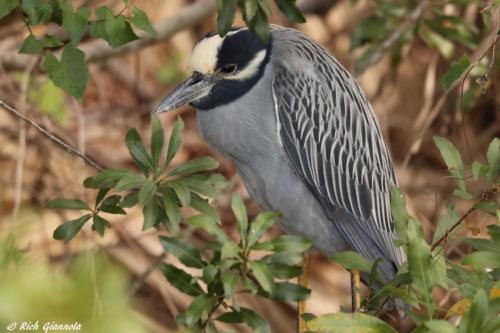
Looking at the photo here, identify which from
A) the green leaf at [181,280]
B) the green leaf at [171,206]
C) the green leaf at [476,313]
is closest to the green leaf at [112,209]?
the green leaf at [171,206]

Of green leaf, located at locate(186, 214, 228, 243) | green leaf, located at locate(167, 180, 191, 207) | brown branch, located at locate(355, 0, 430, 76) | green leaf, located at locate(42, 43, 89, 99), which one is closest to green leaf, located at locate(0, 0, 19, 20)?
green leaf, located at locate(42, 43, 89, 99)

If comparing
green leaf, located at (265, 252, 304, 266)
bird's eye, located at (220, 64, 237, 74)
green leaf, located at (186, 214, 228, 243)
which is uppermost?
bird's eye, located at (220, 64, 237, 74)

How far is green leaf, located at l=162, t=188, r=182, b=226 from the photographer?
1582 millimetres

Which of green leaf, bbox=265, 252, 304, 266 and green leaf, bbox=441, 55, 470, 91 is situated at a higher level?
green leaf, bbox=441, 55, 470, 91

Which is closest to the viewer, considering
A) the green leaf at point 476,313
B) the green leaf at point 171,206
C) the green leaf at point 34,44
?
the green leaf at point 476,313

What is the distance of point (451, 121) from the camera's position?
3.71 m

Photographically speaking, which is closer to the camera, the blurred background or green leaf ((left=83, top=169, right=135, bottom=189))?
green leaf ((left=83, top=169, right=135, bottom=189))

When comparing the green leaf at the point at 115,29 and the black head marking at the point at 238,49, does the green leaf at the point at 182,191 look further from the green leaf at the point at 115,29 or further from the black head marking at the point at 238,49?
the black head marking at the point at 238,49

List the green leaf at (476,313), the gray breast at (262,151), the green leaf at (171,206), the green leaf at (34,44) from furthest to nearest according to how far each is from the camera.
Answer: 1. the gray breast at (262,151)
2. the green leaf at (34,44)
3. the green leaf at (171,206)
4. the green leaf at (476,313)

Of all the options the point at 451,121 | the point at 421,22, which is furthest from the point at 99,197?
the point at 451,121

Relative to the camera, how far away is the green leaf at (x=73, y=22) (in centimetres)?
163

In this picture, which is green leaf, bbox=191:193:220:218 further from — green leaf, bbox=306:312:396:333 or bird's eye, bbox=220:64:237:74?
bird's eye, bbox=220:64:237:74

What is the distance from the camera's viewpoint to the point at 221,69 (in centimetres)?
212

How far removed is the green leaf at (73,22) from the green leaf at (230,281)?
0.51 meters
